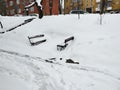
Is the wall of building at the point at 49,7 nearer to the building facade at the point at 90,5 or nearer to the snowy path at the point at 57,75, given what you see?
the building facade at the point at 90,5

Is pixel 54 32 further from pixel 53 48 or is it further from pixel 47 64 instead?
pixel 47 64

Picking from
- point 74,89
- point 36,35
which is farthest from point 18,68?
point 36,35

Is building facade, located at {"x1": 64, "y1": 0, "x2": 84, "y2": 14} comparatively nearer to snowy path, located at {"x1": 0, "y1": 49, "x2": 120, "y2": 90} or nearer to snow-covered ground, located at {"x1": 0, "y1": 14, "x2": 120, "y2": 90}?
snow-covered ground, located at {"x1": 0, "y1": 14, "x2": 120, "y2": 90}

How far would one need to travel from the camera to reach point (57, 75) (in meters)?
8.30

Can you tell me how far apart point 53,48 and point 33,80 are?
237 inches

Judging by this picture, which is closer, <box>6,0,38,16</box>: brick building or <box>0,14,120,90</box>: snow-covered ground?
<box>0,14,120,90</box>: snow-covered ground

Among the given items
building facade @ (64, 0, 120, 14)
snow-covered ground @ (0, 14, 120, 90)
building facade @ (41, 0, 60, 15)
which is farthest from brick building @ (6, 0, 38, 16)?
snow-covered ground @ (0, 14, 120, 90)

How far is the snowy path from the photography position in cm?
727

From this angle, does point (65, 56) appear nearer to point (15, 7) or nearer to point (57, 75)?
point (57, 75)

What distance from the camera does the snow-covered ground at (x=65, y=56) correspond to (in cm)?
754

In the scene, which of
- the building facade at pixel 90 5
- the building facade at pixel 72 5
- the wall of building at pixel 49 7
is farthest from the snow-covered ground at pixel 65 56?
the building facade at pixel 72 5

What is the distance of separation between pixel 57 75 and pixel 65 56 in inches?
149

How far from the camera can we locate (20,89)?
688cm

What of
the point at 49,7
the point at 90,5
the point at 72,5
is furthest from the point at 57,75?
the point at 72,5
